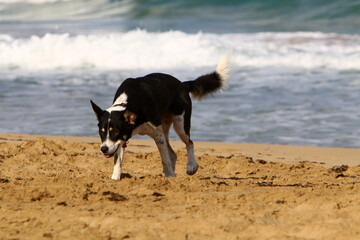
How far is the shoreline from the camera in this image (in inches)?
362

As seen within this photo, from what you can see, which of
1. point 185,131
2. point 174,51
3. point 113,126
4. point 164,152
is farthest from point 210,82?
point 174,51

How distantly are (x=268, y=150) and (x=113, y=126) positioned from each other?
3697 millimetres

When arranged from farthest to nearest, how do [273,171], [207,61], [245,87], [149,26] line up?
[149,26] < [207,61] < [245,87] < [273,171]

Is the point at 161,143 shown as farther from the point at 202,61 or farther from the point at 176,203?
the point at 202,61

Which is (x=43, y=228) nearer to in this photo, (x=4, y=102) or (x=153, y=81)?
(x=153, y=81)

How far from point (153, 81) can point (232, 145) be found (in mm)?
2940

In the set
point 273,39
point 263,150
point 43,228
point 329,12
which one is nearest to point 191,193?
point 43,228

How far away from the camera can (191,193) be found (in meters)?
5.75

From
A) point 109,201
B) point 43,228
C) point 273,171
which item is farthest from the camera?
point 273,171

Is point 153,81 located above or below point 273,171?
above

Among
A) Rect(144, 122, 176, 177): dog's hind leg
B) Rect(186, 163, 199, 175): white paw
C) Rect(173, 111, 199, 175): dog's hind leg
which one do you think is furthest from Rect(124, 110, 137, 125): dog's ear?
Rect(186, 163, 199, 175): white paw

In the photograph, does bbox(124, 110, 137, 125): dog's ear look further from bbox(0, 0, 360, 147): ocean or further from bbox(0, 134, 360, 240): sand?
bbox(0, 0, 360, 147): ocean

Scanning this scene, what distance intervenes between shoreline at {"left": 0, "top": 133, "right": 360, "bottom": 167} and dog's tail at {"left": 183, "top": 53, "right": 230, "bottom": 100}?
4.05 feet

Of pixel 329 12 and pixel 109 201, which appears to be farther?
pixel 329 12
